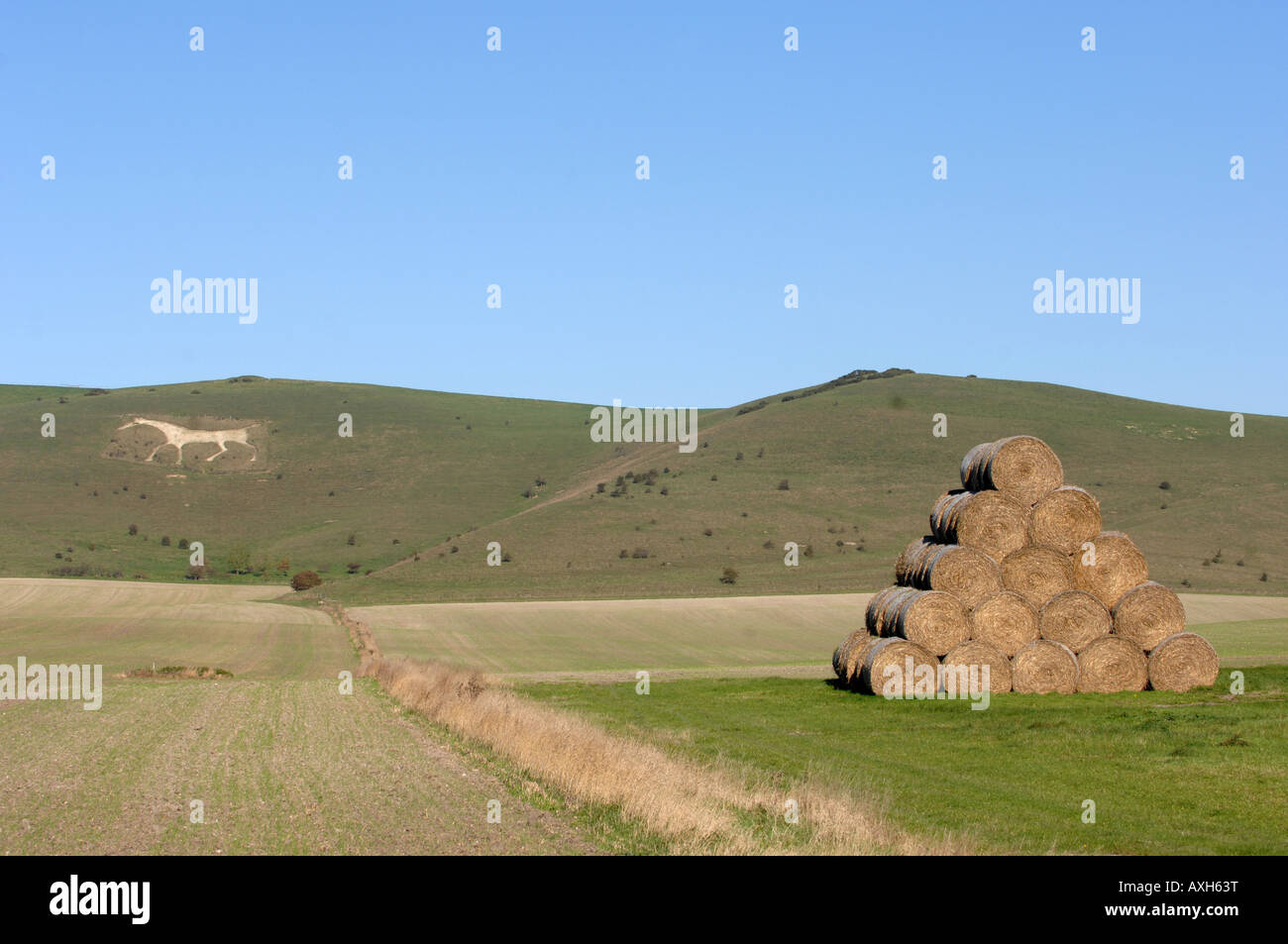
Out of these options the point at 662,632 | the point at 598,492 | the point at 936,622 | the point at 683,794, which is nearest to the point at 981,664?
the point at 936,622

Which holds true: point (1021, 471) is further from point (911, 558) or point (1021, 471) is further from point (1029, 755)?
point (1029, 755)

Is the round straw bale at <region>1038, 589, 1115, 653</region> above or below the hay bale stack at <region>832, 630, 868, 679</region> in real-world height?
above

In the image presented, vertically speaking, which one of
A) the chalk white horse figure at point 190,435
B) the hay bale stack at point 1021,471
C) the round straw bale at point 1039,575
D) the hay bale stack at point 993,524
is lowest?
the round straw bale at point 1039,575

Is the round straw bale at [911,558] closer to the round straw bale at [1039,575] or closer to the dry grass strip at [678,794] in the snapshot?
the round straw bale at [1039,575]

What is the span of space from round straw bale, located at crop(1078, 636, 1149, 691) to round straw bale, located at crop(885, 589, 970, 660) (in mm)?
2324

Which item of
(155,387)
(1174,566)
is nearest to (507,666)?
(1174,566)

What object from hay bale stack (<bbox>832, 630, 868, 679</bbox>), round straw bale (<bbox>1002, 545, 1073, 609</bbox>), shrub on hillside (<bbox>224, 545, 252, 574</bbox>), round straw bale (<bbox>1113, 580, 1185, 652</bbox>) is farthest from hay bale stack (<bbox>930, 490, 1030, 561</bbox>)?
shrub on hillside (<bbox>224, 545, 252, 574</bbox>)

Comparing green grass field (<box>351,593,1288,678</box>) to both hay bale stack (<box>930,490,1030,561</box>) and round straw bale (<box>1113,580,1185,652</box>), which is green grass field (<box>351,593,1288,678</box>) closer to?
round straw bale (<box>1113,580,1185,652</box>)

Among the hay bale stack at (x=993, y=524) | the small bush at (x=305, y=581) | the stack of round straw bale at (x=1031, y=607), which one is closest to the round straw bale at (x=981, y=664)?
the stack of round straw bale at (x=1031, y=607)

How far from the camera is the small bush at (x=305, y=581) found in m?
77.2

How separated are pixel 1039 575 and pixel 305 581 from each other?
198 ft

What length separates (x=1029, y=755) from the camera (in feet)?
55.6

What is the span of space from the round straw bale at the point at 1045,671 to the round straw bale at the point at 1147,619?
1360 millimetres

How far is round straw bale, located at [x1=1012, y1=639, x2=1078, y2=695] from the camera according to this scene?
944 inches
